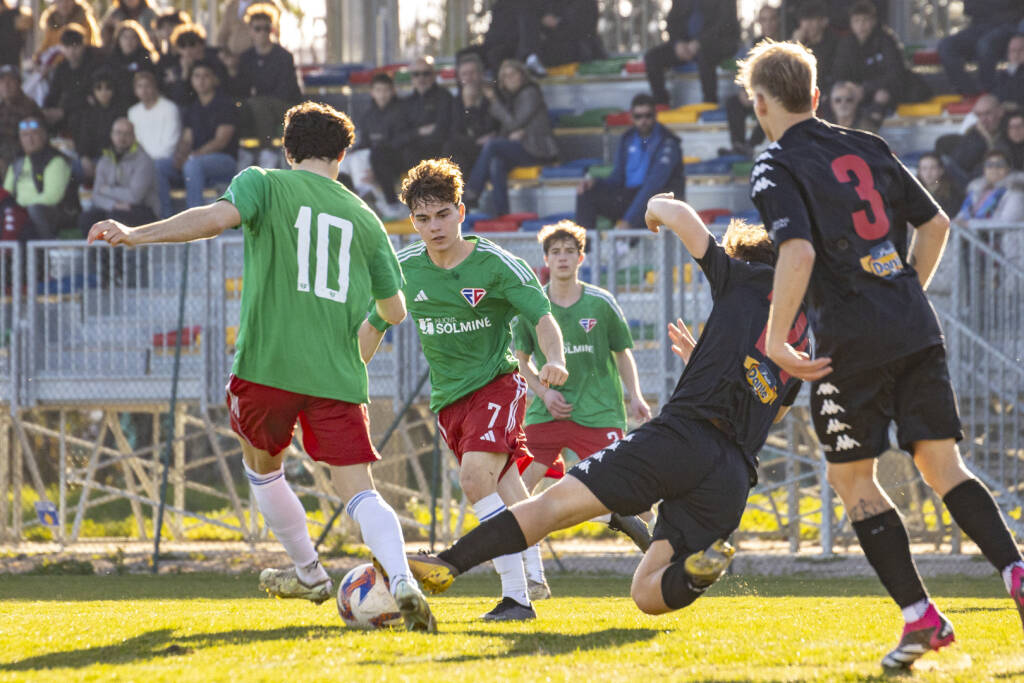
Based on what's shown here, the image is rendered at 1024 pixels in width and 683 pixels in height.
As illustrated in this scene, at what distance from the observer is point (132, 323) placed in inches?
500

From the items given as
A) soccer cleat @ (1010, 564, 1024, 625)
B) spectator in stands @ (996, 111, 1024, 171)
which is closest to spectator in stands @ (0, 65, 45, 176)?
spectator in stands @ (996, 111, 1024, 171)

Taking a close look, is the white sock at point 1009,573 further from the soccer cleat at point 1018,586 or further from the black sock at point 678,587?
the black sock at point 678,587

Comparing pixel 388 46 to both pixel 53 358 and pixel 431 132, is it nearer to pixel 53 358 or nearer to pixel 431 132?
pixel 431 132

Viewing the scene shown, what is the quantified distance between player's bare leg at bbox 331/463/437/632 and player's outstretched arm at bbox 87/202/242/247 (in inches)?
42.0

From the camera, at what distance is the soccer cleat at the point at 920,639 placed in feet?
13.8

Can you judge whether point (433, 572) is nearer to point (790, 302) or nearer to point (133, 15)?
point (790, 302)

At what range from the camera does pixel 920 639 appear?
4.23 meters

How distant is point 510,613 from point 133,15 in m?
14.6

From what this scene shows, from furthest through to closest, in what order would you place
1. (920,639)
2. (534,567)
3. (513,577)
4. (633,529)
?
(534,567) < (633,529) < (513,577) < (920,639)

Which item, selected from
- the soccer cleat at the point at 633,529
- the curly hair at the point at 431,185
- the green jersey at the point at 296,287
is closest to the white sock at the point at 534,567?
the soccer cleat at the point at 633,529

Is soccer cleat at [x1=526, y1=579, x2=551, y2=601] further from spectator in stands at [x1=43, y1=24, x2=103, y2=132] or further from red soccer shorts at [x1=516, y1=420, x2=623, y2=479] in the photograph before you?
spectator in stands at [x1=43, y1=24, x2=103, y2=132]

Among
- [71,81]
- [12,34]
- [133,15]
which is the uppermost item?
[133,15]

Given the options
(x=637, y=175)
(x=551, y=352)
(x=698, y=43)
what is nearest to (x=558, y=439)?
(x=551, y=352)

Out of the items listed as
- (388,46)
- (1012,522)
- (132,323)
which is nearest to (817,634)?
(1012,522)
